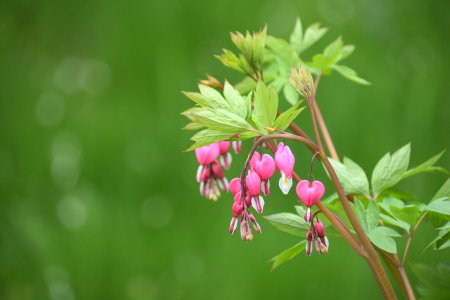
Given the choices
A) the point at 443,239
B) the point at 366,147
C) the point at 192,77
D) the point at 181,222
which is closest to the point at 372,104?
the point at 366,147

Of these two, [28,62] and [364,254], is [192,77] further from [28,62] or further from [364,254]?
[364,254]

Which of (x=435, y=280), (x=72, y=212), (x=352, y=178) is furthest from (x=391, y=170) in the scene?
(x=72, y=212)

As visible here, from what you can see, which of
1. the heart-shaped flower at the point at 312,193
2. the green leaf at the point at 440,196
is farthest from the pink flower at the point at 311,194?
the green leaf at the point at 440,196

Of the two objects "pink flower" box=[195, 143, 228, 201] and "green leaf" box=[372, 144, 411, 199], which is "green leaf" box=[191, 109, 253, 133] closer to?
"pink flower" box=[195, 143, 228, 201]

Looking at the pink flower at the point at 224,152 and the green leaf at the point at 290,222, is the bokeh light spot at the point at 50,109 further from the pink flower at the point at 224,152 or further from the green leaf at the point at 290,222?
the green leaf at the point at 290,222

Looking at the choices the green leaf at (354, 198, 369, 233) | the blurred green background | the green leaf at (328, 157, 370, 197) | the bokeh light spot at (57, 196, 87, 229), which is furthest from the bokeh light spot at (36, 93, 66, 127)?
the green leaf at (354, 198, 369, 233)
